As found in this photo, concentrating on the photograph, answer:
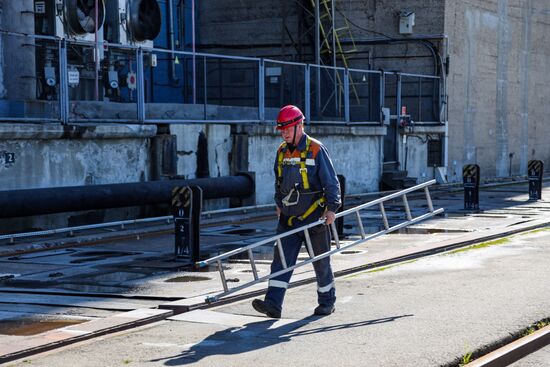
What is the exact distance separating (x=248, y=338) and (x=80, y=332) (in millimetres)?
1457

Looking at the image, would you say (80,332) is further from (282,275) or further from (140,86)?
(140,86)

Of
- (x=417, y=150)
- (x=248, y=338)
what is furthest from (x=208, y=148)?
(x=248, y=338)

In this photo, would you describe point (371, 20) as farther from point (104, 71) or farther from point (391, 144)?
point (104, 71)

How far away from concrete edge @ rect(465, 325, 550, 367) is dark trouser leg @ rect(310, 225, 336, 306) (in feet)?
6.36

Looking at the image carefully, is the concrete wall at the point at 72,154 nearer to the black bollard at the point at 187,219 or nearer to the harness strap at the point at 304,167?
the black bollard at the point at 187,219

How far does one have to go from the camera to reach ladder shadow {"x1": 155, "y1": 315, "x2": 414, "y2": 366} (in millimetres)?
7961

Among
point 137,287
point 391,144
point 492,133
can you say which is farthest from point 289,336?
point 492,133

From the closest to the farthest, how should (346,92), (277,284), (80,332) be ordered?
1. (80,332)
2. (277,284)
3. (346,92)

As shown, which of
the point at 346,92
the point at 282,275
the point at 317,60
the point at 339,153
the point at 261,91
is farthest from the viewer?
the point at 317,60

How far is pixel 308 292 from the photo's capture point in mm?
11070

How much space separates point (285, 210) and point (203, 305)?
137 centimetres

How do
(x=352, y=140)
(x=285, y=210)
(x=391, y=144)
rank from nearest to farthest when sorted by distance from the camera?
(x=285, y=210) < (x=352, y=140) < (x=391, y=144)

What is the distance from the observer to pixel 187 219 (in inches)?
551

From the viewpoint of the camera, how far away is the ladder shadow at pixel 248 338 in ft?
26.1
